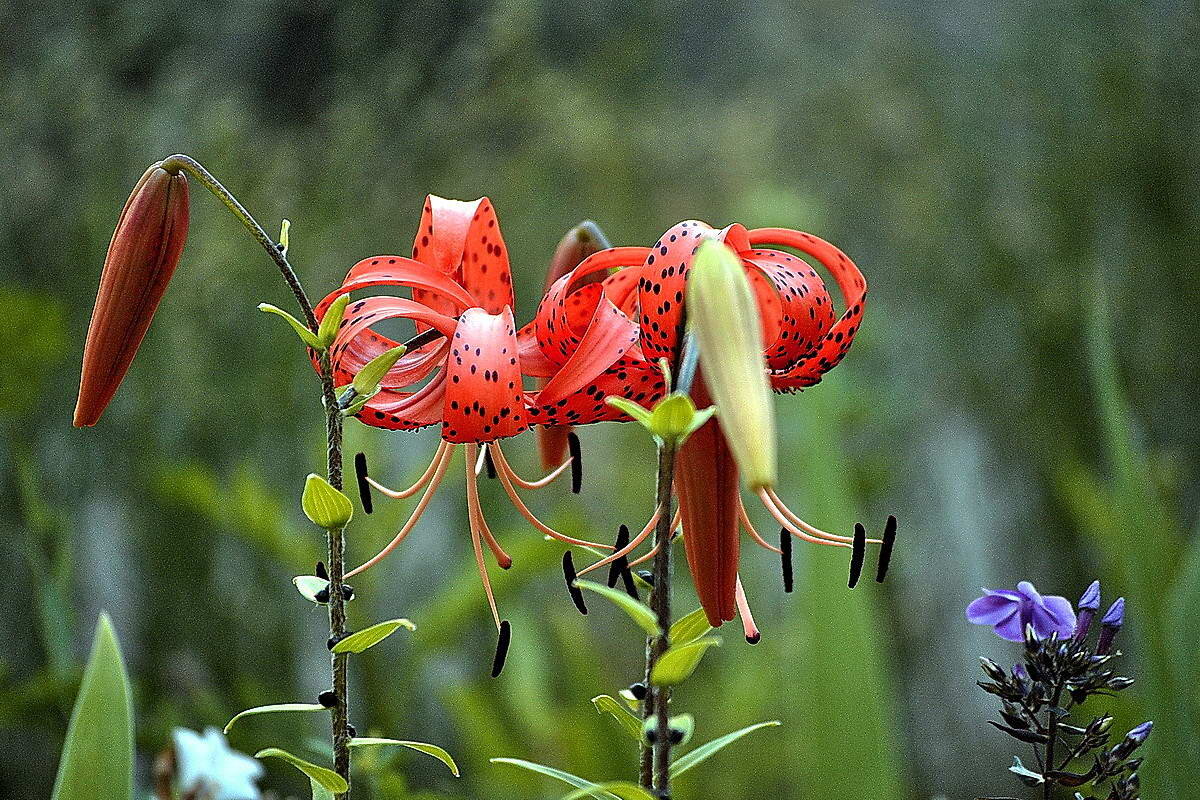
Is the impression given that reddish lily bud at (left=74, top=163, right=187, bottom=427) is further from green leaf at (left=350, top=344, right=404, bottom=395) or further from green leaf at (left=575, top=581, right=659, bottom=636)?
green leaf at (left=575, top=581, right=659, bottom=636)

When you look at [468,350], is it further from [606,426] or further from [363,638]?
[606,426]

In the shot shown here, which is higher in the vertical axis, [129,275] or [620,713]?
[129,275]

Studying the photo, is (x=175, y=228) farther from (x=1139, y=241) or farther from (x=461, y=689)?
(x=1139, y=241)

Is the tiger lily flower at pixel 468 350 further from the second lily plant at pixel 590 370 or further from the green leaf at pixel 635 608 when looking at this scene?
the green leaf at pixel 635 608

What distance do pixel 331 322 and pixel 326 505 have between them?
0.06m

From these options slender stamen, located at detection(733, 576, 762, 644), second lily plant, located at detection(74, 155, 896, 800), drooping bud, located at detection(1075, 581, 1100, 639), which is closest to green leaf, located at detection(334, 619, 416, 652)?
second lily plant, located at detection(74, 155, 896, 800)

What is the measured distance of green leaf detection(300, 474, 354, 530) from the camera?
0.35 m

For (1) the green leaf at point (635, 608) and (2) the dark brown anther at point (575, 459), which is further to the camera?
(2) the dark brown anther at point (575, 459)

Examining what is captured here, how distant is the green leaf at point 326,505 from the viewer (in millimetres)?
353

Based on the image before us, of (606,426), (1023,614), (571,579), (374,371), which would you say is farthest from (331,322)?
(606,426)

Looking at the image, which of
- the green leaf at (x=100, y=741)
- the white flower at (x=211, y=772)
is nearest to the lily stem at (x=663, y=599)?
the green leaf at (x=100, y=741)

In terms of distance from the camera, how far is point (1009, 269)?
1516 millimetres

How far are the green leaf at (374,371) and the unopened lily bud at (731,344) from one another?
4.6 inches

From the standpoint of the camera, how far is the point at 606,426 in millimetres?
2020
